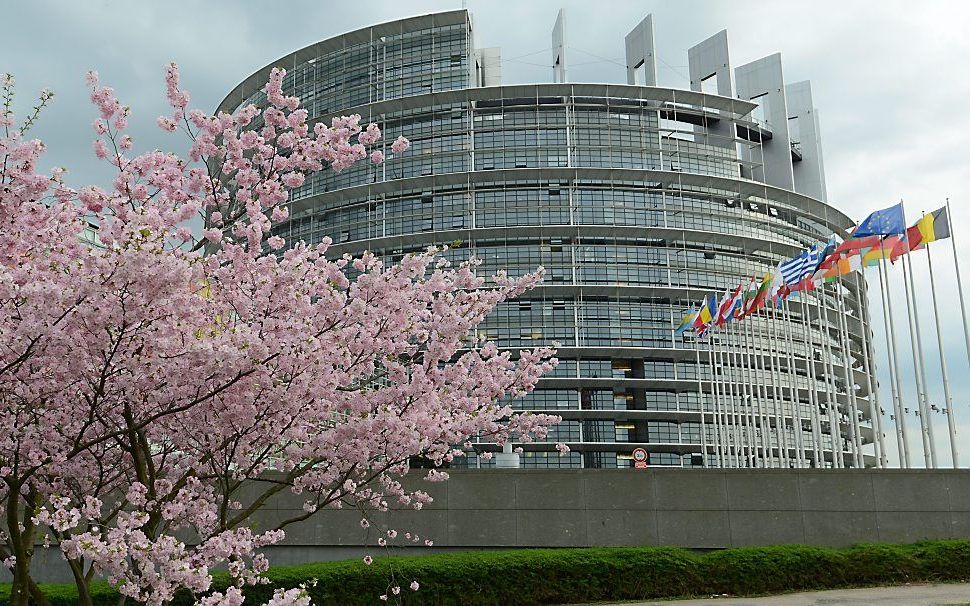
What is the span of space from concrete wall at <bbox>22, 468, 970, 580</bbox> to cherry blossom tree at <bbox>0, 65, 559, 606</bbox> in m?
6.45

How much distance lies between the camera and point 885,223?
101ft

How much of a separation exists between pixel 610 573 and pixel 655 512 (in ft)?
10.8

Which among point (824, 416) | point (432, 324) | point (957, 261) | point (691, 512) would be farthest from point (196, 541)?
point (824, 416)

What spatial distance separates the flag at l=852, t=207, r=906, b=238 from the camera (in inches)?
1192

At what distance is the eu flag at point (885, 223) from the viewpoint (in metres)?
30.3

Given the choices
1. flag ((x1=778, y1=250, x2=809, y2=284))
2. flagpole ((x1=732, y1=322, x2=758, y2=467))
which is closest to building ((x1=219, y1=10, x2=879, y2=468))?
flagpole ((x1=732, y1=322, x2=758, y2=467))

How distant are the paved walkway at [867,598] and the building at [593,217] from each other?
4819cm

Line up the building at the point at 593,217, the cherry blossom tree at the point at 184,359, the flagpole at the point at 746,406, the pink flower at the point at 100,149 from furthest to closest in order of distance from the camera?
the building at the point at 593,217, the flagpole at the point at 746,406, the pink flower at the point at 100,149, the cherry blossom tree at the point at 184,359

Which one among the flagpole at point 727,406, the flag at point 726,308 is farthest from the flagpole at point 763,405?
the flag at point 726,308

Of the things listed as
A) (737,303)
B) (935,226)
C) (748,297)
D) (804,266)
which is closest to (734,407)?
(737,303)

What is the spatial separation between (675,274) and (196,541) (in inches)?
2213

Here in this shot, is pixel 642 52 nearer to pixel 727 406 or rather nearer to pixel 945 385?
pixel 727 406

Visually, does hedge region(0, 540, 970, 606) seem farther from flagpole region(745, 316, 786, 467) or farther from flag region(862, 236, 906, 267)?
flagpole region(745, 316, 786, 467)

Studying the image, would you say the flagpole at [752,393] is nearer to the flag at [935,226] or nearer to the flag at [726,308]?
the flag at [726,308]
